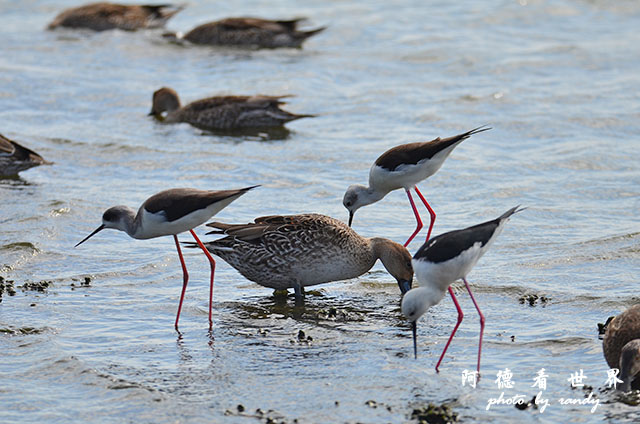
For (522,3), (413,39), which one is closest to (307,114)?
(413,39)

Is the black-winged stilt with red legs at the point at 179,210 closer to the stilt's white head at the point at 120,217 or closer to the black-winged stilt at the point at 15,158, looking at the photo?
the stilt's white head at the point at 120,217

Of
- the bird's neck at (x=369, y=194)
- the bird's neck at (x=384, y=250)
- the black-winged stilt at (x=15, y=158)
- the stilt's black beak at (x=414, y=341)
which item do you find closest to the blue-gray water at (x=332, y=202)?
the stilt's black beak at (x=414, y=341)

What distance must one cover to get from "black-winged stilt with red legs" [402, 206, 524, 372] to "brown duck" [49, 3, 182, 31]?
15.7m

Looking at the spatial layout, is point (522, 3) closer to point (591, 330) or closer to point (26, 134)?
point (26, 134)

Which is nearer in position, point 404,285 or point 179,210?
point 179,210

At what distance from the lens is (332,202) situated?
11414mm

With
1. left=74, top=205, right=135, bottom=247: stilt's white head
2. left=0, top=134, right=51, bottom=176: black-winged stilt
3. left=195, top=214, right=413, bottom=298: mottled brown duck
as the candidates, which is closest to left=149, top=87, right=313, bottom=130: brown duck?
left=0, top=134, right=51, bottom=176: black-winged stilt

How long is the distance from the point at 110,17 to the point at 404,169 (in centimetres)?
1318

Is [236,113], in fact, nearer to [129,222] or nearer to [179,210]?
[129,222]

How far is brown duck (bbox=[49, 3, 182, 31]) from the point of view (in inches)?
839

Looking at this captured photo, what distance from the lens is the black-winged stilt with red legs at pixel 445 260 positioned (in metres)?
6.87

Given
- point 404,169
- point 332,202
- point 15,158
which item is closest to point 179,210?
point 404,169

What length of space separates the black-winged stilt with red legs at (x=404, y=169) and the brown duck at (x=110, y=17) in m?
12.5

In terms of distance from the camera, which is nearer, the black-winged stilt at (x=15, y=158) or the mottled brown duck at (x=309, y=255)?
the mottled brown duck at (x=309, y=255)
